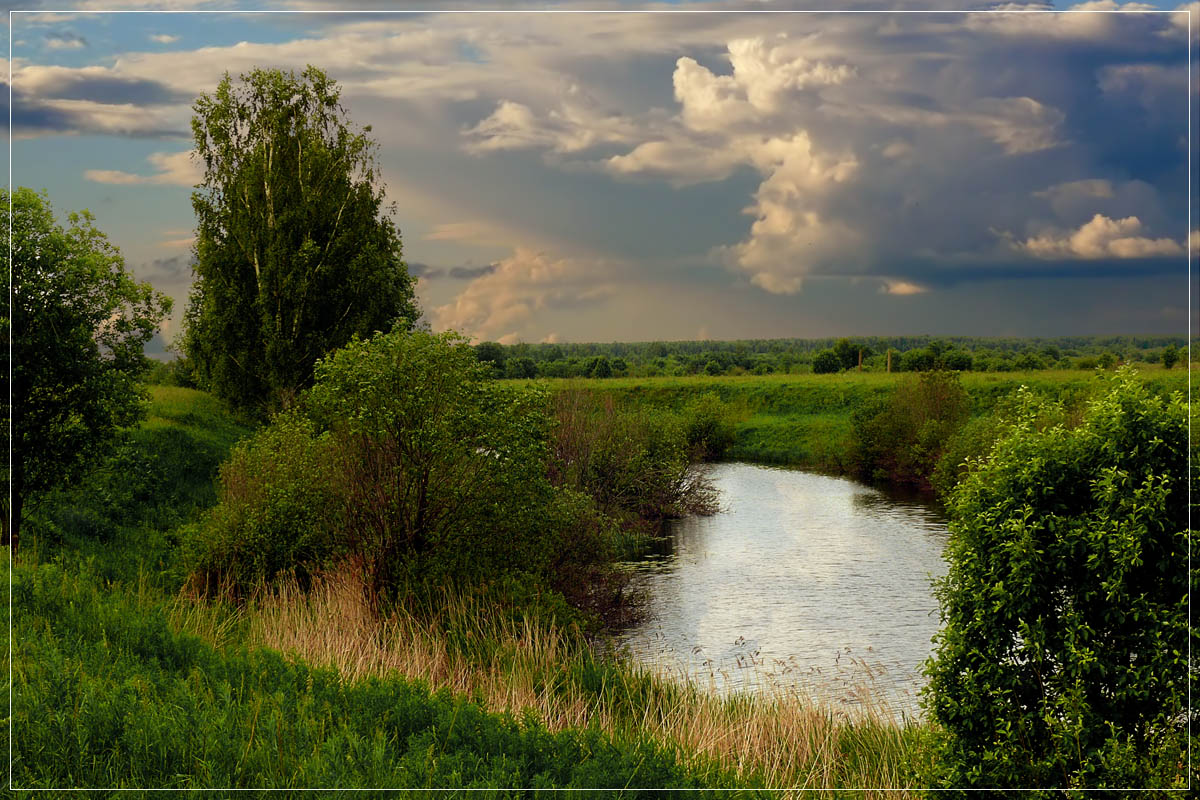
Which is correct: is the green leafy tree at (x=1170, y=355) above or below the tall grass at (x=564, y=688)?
above

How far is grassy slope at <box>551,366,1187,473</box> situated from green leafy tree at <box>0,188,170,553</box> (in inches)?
539

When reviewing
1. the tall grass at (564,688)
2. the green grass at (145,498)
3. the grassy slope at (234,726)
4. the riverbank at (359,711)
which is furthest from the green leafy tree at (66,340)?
the grassy slope at (234,726)

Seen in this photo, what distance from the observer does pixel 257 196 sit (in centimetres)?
2377

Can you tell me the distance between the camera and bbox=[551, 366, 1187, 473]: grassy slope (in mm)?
32875

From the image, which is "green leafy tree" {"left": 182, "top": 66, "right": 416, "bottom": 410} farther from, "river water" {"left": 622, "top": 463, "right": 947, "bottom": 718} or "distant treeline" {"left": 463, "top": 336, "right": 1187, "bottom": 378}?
"river water" {"left": 622, "top": 463, "right": 947, "bottom": 718}

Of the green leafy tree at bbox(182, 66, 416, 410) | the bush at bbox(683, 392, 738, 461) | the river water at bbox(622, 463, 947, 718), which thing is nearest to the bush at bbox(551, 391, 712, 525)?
the river water at bbox(622, 463, 947, 718)

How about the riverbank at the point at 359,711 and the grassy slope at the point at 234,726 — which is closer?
the grassy slope at the point at 234,726

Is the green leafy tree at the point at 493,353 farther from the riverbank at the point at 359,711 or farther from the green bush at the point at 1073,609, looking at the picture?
the green bush at the point at 1073,609

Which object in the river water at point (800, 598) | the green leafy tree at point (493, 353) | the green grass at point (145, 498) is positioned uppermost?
the green leafy tree at point (493, 353)

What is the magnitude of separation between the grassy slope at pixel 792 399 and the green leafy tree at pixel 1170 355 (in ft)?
61.4

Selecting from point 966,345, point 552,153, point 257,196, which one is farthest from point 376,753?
point 257,196

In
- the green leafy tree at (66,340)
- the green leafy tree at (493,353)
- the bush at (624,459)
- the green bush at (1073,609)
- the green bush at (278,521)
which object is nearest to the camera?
the green bush at (1073,609)

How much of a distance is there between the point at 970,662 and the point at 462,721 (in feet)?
12.7

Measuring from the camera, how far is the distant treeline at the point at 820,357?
1171 cm
